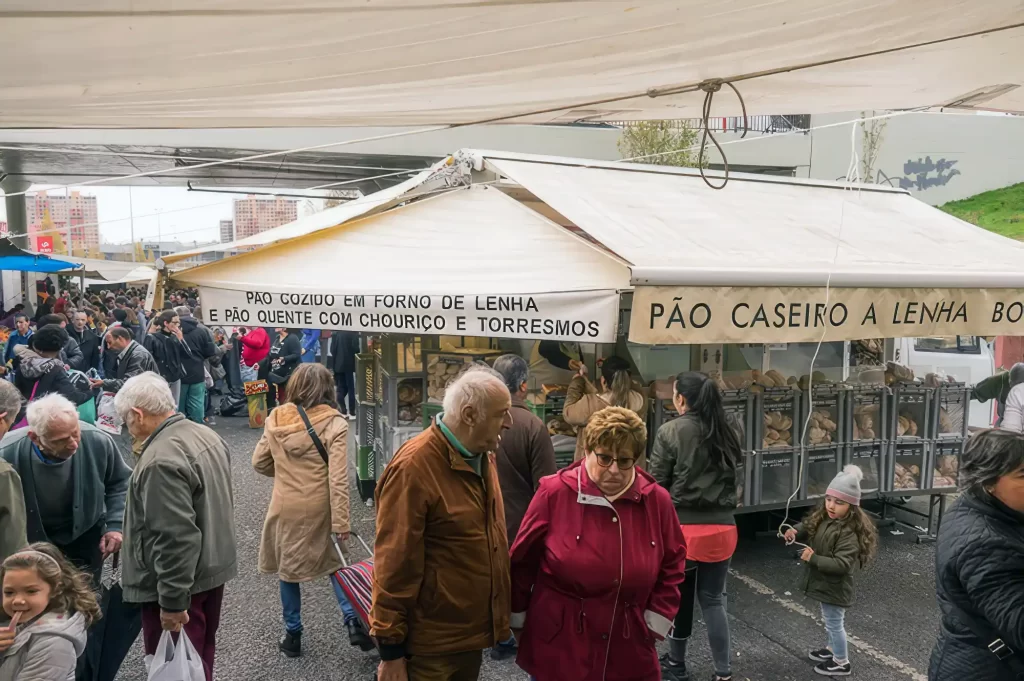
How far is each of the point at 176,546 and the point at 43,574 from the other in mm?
550

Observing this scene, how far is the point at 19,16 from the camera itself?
173 centimetres

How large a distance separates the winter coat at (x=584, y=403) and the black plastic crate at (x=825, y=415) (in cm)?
151

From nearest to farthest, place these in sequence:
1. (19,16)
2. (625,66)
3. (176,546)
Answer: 1. (19,16)
2. (625,66)
3. (176,546)

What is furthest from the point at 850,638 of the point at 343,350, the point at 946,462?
the point at 343,350

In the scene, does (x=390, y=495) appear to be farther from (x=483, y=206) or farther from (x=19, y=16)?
(x=483, y=206)

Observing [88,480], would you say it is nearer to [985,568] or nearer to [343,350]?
[985,568]

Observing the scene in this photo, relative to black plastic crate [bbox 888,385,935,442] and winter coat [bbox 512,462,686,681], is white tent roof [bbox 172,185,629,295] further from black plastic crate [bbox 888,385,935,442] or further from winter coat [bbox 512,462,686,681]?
black plastic crate [bbox 888,385,935,442]

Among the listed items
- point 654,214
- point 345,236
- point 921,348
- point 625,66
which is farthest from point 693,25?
point 921,348

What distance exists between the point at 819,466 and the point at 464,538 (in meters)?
4.82

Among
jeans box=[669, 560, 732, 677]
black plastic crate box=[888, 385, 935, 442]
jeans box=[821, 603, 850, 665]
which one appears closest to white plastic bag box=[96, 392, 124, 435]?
jeans box=[669, 560, 732, 677]

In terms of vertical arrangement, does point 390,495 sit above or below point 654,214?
below

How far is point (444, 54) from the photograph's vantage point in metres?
2.40

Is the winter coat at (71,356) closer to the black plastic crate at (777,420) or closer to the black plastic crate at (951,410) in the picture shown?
the black plastic crate at (777,420)

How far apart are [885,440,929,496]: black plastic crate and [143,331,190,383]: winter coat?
8547 millimetres
